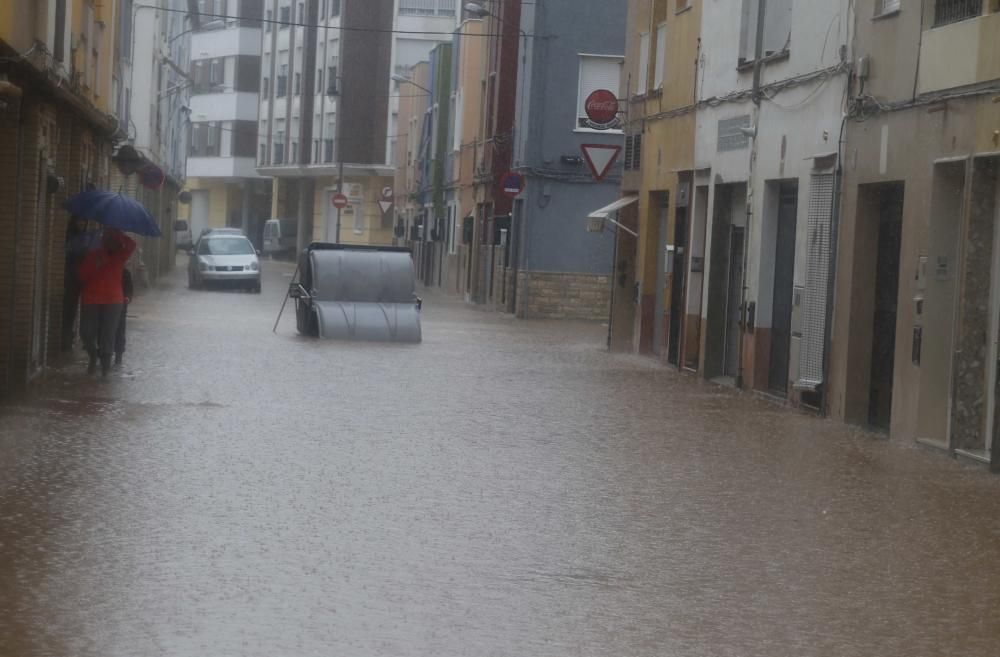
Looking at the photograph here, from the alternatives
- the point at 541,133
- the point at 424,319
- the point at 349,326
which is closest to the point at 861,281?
the point at 349,326

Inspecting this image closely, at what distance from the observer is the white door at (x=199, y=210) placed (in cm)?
9406

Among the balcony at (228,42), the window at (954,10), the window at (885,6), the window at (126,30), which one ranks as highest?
the balcony at (228,42)

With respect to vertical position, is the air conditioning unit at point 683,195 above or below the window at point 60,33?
below

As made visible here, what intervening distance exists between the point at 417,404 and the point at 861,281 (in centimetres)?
457

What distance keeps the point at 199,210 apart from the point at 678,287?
7090 centimetres

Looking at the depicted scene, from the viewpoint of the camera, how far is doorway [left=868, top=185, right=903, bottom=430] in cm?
1725

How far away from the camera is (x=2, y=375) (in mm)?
15984

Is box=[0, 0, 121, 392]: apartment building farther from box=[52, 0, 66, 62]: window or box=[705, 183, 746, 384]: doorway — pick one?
box=[705, 183, 746, 384]: doorway

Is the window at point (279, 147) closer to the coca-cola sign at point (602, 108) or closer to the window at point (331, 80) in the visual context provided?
the window at point (331, 80)

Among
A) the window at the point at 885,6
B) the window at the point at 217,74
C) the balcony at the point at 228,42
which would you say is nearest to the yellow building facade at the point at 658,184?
the window at the point at 885,6

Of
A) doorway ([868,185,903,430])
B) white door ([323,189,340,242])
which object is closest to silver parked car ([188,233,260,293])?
doorway ([868,185,903,430])

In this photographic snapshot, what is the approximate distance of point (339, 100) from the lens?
74.6 metres

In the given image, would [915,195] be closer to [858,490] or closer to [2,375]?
[858,490]

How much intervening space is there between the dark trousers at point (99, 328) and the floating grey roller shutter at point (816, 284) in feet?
23.6
